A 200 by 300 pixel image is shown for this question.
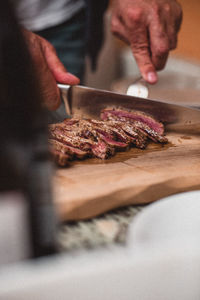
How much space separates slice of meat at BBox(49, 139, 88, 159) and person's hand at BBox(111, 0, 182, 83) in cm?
74

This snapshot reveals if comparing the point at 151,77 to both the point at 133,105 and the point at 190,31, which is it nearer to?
the point at 133,105

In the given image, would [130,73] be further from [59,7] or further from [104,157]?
[104,157]

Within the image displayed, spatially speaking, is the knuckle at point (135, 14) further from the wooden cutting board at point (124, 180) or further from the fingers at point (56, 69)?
the wooden cutting board at point (124, 180)

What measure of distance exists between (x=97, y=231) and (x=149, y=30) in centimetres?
138

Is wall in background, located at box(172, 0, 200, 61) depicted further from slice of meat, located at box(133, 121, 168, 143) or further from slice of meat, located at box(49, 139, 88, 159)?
slice of meat, located at box(49, 139, 88, 159)

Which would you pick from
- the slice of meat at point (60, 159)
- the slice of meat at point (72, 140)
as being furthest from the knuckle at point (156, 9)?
the slice of meat at point (60, 159)

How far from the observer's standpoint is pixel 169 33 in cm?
189

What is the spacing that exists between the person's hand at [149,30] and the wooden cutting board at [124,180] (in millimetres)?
664

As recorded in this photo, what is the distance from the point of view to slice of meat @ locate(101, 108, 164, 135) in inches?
60.1

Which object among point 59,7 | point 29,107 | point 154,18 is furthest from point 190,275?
point 59,7

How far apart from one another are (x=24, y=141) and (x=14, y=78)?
0.09m

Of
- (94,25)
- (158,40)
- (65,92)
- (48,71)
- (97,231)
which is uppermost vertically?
(94,25)

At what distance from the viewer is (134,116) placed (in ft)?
5.12

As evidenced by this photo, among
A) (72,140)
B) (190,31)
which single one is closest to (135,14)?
(72,140)
